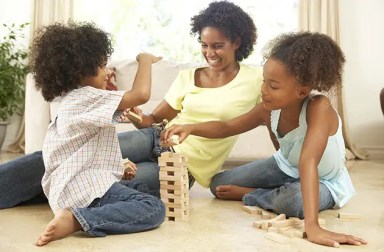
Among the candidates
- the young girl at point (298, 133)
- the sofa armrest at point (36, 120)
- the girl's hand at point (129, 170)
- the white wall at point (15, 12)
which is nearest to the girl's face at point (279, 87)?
the young girl at point (298, 133)

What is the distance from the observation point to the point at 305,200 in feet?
5.93

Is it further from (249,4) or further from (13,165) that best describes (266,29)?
(13,165)

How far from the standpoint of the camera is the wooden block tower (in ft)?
6.85

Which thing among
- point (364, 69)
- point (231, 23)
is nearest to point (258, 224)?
point (231, 23)

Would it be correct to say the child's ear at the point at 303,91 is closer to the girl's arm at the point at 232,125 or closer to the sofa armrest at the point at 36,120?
the girl's arm at the point at 232,125

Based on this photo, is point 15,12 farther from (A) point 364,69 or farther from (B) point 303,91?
(B) point 303,91

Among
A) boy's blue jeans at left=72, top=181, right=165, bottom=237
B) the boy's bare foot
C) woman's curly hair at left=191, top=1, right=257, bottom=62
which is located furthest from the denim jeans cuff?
woman's curly hair at left=191, top=1, right=257, bottom=62

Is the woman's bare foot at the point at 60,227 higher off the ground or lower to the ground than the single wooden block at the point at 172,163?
lower

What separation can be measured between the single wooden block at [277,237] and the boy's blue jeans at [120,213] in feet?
1.13

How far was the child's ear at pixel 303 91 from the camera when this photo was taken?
2012 mm

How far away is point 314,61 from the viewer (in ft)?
6.43

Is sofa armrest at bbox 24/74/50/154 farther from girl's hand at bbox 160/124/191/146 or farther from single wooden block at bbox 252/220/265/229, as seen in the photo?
single wooden block at bbox 252/220/265/229

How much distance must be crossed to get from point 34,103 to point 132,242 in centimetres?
259

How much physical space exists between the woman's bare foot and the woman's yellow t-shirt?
0.77 meters
